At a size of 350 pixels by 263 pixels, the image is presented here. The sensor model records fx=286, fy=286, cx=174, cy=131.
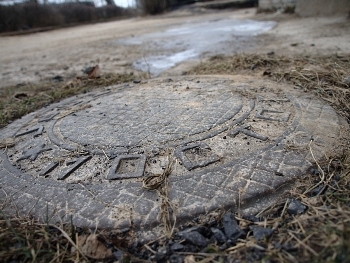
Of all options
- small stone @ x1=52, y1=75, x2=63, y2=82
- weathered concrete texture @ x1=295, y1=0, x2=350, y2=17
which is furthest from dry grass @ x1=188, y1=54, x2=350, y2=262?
weathered concrete texture @ x1=295, y1=0, x2=350, y2=17

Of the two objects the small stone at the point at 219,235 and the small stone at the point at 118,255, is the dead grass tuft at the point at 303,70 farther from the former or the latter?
the small stone at the point at 118,255

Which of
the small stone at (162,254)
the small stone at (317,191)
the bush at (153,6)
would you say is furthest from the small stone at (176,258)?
the bush at (153,6)

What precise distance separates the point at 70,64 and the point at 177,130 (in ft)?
11.2

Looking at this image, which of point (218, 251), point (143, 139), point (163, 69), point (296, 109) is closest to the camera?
point (218, 251)

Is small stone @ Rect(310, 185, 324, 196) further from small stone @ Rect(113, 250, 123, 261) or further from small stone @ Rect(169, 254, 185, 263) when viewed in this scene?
small stone @ Rect(113, 250, 123, 261)

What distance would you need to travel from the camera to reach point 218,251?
1000 mm

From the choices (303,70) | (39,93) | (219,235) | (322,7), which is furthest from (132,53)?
(322,7)

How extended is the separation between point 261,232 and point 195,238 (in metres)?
0.24

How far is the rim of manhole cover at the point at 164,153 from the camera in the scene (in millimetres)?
1207

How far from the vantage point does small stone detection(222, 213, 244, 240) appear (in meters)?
1.05

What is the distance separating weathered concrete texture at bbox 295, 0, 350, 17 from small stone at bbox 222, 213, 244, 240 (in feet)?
20.0

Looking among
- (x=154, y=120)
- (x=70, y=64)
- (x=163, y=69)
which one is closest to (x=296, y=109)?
(x=154, y=120)

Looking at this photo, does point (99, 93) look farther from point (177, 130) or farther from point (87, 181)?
point (87, 181)

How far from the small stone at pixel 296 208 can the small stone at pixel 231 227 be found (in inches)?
8.7
